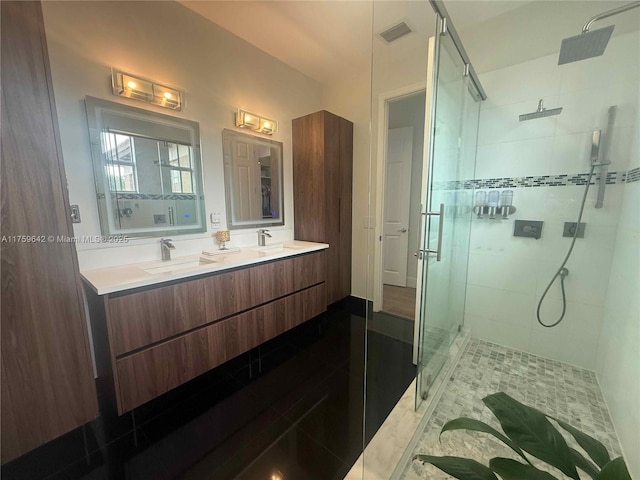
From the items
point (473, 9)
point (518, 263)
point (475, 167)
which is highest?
point (473, 9)

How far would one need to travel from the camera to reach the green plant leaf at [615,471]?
1.85 feet

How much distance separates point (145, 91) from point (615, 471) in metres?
2.57

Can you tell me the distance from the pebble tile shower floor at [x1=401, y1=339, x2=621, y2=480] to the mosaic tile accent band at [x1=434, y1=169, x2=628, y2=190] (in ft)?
4.25

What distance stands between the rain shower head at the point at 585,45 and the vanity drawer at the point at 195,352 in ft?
7.76

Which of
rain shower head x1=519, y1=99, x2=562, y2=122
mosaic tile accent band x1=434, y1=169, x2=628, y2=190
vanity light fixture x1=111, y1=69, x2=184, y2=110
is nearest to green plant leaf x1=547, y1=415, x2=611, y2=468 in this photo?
mosaic tile accent band x1=434, y1=169, x2=628, y2=190

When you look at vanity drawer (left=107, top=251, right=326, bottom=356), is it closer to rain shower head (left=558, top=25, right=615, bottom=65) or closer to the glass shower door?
the glass shower door

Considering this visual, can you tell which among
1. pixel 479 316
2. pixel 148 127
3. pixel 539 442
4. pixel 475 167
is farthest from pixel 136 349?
pixel 475 167

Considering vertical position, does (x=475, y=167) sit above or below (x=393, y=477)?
above

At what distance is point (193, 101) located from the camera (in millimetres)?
1897

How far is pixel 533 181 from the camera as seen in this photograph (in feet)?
6.07

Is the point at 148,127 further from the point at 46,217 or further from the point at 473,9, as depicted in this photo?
the point at 473,9

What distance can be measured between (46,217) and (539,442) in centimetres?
188

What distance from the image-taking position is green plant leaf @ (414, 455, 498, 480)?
65cm

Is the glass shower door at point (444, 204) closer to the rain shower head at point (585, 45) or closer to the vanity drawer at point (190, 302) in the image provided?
the rain shower head at point (585, 45)
